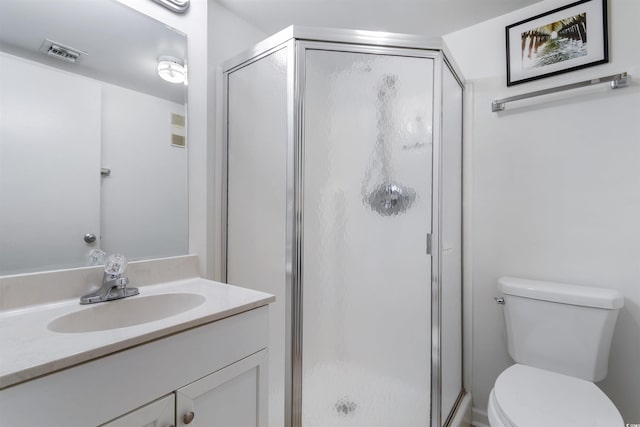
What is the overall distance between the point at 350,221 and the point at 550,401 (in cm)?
98

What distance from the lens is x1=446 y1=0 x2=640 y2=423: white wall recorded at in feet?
4.41

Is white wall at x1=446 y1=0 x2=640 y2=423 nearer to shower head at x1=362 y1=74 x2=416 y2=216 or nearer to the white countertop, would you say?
shower head at x1=362 y1=74 x2=416 y2=216

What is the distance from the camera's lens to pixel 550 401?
1.08 meters

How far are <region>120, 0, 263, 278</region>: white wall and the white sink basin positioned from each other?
1.00ft

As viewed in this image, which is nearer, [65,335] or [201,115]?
[65,335]

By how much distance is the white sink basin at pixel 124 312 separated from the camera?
0.90 metres

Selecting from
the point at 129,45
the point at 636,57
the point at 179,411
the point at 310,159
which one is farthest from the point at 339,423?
the point at 636,57

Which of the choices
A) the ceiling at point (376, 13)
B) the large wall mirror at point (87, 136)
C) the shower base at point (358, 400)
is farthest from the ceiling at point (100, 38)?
the shower base at point (358, 400)

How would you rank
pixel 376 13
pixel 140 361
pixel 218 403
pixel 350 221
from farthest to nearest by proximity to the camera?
pixel 376 13, pixel 350 221, pixel 218 403, pixel 140 361

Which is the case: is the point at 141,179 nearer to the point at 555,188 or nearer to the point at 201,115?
the point at 201,115

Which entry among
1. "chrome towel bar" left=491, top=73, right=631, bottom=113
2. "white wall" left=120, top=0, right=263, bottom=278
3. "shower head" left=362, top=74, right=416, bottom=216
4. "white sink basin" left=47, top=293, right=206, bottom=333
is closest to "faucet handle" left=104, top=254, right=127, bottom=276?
"white sink basin" left=47, top=293, right=206, bottom=333

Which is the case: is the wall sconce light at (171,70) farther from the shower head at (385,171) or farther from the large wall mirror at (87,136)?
the shower head at (385,171)

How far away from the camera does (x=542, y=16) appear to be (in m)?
1.54

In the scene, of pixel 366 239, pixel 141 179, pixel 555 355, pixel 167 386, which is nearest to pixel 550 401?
pixel 555 355
